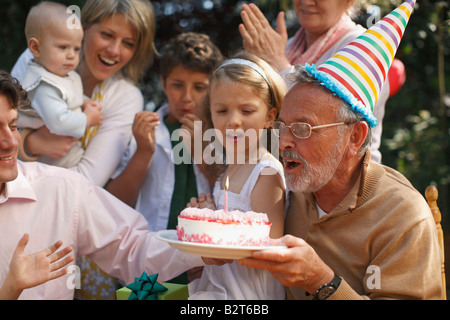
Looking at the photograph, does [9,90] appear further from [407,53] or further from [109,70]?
[407,53]

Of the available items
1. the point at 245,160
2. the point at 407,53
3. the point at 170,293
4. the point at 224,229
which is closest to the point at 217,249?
the point at 224,229

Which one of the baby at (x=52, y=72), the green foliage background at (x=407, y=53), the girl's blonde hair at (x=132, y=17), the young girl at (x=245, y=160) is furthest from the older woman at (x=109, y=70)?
the green foliage background at (x=407, y=53)

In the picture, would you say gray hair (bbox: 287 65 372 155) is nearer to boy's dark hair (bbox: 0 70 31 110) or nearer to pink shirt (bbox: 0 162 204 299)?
pink shirt (bbox: 0 162 204 299)

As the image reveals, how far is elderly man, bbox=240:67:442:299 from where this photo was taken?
2404 millimetres

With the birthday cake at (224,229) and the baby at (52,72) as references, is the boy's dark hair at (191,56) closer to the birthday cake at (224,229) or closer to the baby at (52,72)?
the baby at (52,72)

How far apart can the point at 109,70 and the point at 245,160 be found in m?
1.44

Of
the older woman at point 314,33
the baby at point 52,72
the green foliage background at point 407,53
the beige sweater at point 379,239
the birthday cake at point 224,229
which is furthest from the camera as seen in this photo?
the green foliage background at point 407,53

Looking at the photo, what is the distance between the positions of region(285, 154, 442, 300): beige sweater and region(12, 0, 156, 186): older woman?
1.60 meters

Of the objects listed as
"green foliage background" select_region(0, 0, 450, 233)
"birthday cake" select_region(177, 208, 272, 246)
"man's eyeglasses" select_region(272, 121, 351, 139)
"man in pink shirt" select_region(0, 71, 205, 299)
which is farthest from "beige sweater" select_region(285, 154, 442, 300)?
"green foliage background" select_region(0, 0, 450, 233)

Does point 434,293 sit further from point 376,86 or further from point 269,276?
point 376,86

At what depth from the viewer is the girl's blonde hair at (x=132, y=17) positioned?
154 inches

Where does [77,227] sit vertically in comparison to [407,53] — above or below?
below

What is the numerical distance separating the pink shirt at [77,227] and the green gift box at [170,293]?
0.19 m

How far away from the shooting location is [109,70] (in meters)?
4.00
